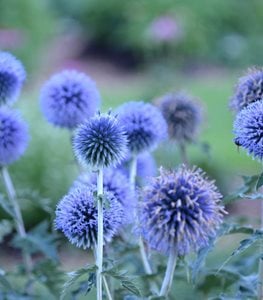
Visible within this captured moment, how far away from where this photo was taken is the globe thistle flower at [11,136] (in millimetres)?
2275

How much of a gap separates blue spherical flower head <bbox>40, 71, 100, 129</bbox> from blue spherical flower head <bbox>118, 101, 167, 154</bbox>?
→ 17cm

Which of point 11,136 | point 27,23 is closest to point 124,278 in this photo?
point 11,136

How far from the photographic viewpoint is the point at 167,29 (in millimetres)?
11164

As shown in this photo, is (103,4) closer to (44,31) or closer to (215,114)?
(44,31)

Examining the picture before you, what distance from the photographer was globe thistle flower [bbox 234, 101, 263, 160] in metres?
1.73

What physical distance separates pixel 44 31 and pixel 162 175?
12534 mm

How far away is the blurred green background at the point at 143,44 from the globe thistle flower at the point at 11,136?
702cm

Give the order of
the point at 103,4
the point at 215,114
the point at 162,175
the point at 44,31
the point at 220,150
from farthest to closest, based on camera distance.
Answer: the point at 103,4 → the point at 44,31 → the point at 215,114 → the point at 220,150 → the point at 162,175

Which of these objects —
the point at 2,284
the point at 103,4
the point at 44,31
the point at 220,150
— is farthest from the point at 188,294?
the point at 103,4

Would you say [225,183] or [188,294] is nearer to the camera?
[188,294]

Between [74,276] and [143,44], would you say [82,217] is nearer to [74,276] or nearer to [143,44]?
[74,276]

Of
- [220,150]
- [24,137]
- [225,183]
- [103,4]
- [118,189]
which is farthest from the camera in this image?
[103,4]

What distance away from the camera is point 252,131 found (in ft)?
5.71

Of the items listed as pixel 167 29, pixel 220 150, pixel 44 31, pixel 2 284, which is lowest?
pixel 2 284
